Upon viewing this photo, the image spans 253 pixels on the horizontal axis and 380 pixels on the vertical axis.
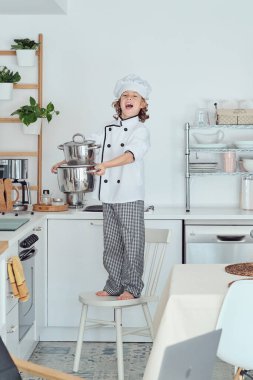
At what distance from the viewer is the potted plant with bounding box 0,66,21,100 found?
474 centimetres

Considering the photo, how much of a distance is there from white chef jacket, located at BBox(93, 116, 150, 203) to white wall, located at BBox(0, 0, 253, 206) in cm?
108

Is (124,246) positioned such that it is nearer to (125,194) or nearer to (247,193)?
(125,194)

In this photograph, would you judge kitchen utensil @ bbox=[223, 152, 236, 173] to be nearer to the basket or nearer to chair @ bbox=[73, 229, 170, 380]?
the basket

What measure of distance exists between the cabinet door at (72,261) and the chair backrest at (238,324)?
1.82 metres

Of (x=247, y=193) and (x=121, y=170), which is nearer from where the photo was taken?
(x=121, y=170)

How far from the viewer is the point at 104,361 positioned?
4074mm

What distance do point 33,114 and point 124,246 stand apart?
4.27 feet

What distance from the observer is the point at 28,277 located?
394 centimetres

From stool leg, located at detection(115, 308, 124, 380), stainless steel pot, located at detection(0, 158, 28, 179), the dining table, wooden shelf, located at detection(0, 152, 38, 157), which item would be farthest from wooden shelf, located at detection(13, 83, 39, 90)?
the dining table

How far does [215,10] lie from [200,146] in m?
0.93

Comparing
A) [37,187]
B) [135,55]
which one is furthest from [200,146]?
[37,187]

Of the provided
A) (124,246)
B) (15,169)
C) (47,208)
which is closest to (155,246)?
(124,246)

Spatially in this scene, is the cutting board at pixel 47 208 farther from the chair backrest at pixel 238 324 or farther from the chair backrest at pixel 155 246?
the chair backrest at pixel 238 324

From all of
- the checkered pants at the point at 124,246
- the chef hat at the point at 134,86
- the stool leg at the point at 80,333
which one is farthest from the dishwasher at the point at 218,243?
the chef hat at the point at 134,86
